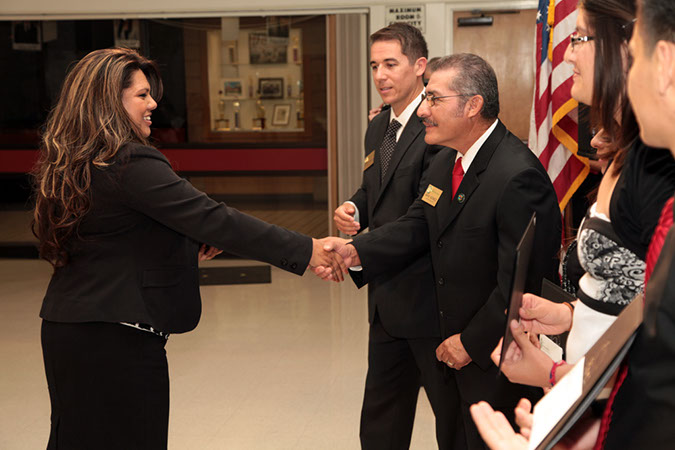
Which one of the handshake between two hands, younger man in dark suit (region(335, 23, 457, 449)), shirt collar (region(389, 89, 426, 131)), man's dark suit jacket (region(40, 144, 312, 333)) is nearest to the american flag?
younger man in dark suit (region(335, 23, 457, 449))

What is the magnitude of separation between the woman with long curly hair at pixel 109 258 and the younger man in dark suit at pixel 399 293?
867 mm

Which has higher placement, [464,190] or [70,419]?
[464,190]

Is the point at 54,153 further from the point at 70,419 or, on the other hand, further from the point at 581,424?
Result: the point at 581,424

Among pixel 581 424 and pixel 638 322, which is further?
pixel 581 424

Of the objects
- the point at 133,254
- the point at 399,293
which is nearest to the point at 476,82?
the point at 399,293

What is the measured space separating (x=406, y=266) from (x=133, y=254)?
1.10 meters

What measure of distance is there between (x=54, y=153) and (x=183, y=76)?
7149 mm

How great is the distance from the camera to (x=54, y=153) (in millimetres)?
2100

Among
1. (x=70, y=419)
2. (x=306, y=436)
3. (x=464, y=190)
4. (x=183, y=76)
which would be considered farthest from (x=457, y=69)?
(x=183, y=76)

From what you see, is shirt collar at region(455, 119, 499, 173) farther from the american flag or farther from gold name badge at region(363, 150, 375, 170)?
the american flag

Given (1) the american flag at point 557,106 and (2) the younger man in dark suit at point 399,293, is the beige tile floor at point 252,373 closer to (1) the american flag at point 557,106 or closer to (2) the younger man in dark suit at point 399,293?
(2) the younger man in dark suit at point 399,293

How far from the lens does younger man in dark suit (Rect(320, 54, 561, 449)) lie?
2137mm

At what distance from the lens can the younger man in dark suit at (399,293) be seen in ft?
8.64

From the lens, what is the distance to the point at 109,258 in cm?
211
